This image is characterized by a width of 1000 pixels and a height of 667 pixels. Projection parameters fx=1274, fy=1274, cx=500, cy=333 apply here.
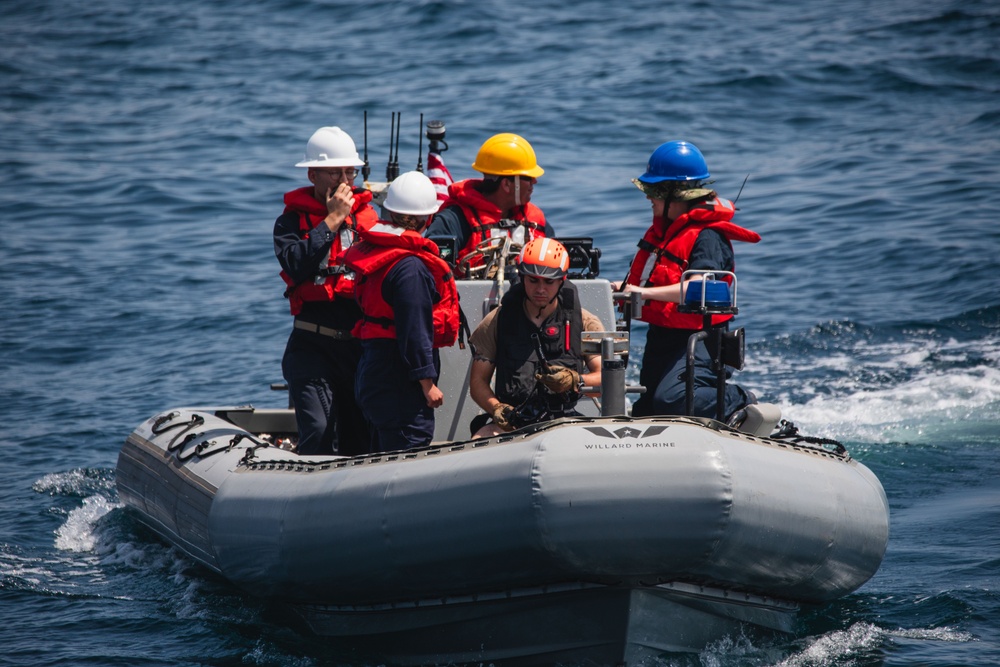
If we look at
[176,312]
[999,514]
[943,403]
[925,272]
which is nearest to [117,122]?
[176,312]

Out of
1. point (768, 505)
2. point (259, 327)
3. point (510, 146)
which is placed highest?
point (510, 146)

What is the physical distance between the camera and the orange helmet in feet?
17.3

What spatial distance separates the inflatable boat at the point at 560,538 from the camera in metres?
4.52

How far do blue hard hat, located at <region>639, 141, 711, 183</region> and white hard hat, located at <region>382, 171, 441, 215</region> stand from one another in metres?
1.08

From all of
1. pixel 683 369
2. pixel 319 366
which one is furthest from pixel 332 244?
pixel 683 369

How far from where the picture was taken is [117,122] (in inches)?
731

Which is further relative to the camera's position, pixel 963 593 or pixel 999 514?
pixel 999 514

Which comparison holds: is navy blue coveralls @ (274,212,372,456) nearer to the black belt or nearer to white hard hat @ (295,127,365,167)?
the black belt

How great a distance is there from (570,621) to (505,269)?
2020mm

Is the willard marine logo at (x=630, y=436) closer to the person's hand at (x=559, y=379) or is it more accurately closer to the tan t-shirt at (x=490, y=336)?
the person's hand at (x=559, y=379)

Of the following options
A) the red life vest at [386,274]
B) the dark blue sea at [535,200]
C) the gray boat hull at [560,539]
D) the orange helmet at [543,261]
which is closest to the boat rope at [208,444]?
the gray boat hull at [560,539]

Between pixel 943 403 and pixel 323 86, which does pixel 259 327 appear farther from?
pixel 323 86

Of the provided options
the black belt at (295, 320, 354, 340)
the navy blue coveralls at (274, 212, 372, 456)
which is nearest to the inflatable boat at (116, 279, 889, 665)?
the navy blue coveralls at (274, 212, 372, 456)

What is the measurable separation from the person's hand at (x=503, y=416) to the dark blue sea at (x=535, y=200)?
1.18 m
